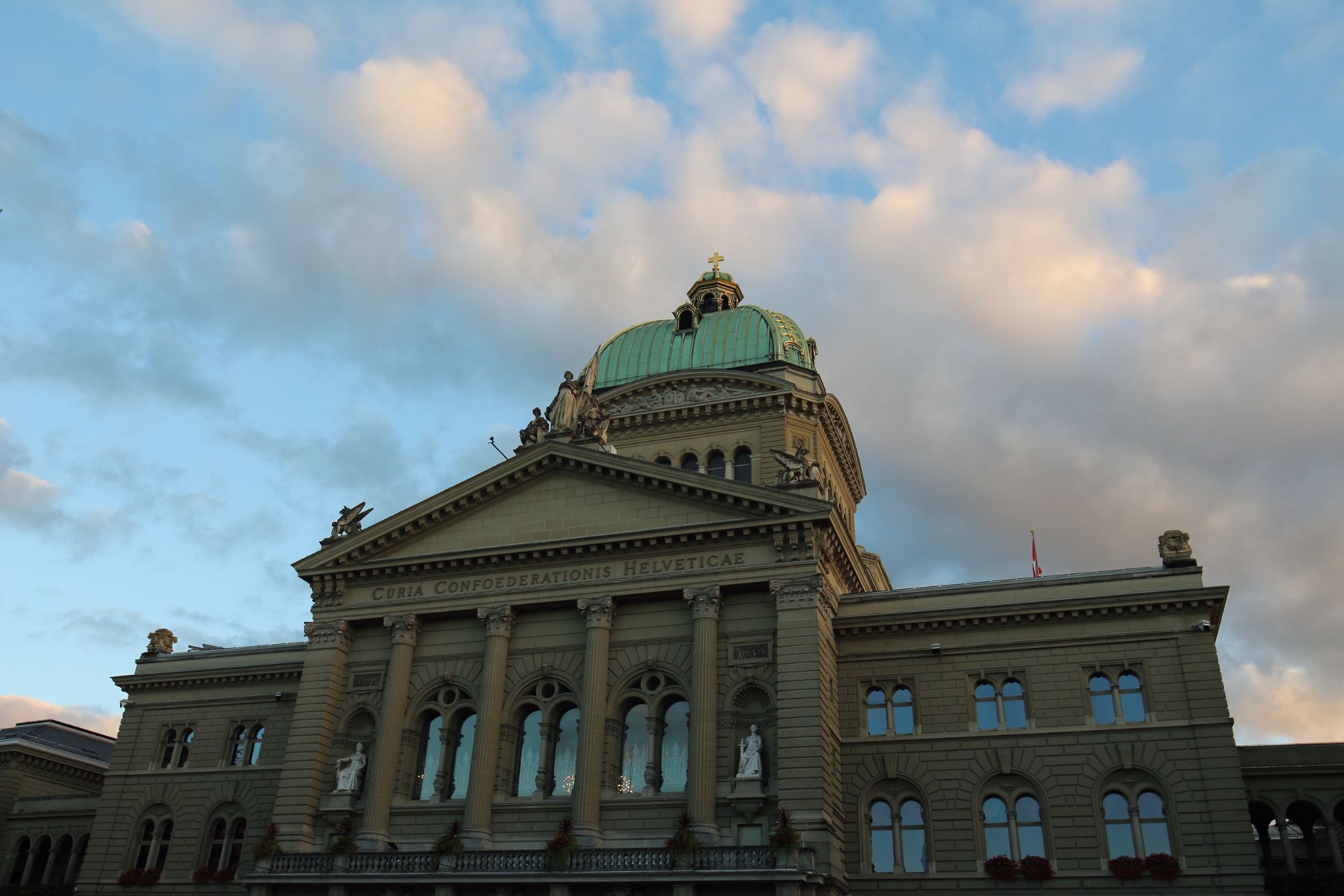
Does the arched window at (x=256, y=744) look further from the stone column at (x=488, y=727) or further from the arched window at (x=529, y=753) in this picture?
the arched window at (x=529, y=753)

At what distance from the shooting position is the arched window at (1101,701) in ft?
116

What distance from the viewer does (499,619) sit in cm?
3875

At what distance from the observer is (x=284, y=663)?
4606 centimetres

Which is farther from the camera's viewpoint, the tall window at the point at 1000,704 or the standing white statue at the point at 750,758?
the tall window at the point at 1000,704

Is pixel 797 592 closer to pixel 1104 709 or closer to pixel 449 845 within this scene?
pixel 1104 709

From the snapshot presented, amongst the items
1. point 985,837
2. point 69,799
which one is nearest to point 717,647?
point 985,837

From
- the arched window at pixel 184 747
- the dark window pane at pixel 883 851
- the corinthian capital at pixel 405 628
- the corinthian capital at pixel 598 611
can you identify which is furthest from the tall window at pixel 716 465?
the arched window at pixel 184 747

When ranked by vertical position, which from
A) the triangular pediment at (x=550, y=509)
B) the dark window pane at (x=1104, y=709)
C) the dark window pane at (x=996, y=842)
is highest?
the triangular pediment at (x=550, y=509)

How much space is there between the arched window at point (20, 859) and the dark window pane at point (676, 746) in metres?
36.5

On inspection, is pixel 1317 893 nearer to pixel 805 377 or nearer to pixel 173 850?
pixel 805 377

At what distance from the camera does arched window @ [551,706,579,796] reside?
36.5m

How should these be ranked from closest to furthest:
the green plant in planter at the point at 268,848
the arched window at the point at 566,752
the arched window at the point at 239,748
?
the green plant in planter at the point at 268,848 → the arched window at the point at 566,752 → the arched window at the point at 239,748

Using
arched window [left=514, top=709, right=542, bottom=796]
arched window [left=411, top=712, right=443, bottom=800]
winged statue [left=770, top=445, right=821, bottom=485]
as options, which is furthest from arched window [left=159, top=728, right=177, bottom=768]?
winged statue [left=770, top=445, right=821, bottom=485]

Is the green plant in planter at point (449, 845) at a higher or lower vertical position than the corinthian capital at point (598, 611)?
lower
